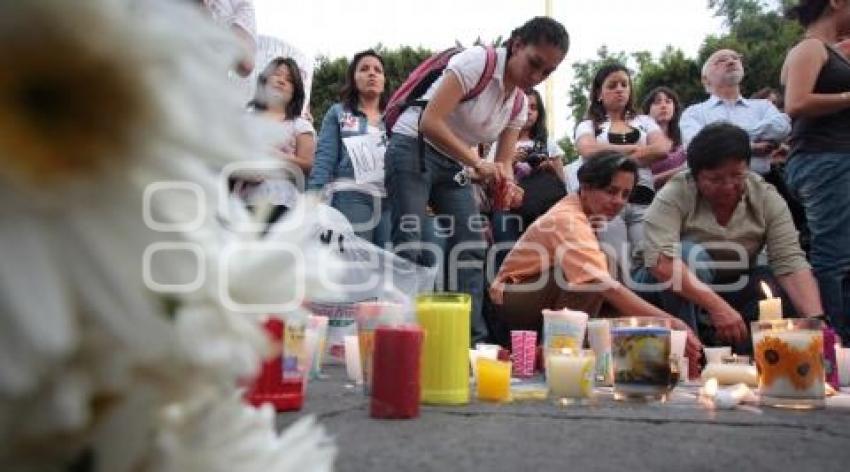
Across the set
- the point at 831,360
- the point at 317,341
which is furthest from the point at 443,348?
the point at 831,360

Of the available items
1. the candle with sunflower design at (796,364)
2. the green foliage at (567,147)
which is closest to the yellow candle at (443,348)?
the candle with sunflower design at (796,364)

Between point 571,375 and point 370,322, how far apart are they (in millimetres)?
441

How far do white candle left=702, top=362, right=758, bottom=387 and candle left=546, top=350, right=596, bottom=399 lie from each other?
48 centimetres

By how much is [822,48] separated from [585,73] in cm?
1906

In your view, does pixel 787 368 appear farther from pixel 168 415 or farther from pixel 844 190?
pixel 168 415

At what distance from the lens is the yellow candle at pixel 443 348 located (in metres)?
1.73

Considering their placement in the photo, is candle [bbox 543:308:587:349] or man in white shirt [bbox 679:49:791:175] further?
man in white shirt [bbox 679:49:791:175]

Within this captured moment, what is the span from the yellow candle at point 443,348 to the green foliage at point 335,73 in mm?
9359

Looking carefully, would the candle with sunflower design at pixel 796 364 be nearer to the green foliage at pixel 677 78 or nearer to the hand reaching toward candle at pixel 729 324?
the hand reaching toward candle at pixel 729 324

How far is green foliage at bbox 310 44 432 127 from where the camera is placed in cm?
1141

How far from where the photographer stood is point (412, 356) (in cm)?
152

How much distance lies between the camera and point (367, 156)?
371cm

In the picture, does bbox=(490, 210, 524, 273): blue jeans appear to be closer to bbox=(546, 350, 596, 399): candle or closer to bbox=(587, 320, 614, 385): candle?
bbox=(587, 320, 614, 385): candle

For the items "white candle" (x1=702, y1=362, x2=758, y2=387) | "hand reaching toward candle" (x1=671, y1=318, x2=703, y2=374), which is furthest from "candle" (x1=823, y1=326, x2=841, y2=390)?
"hand reaching toward candle" (x1=671, y1=318, x2=703, y2=374)
